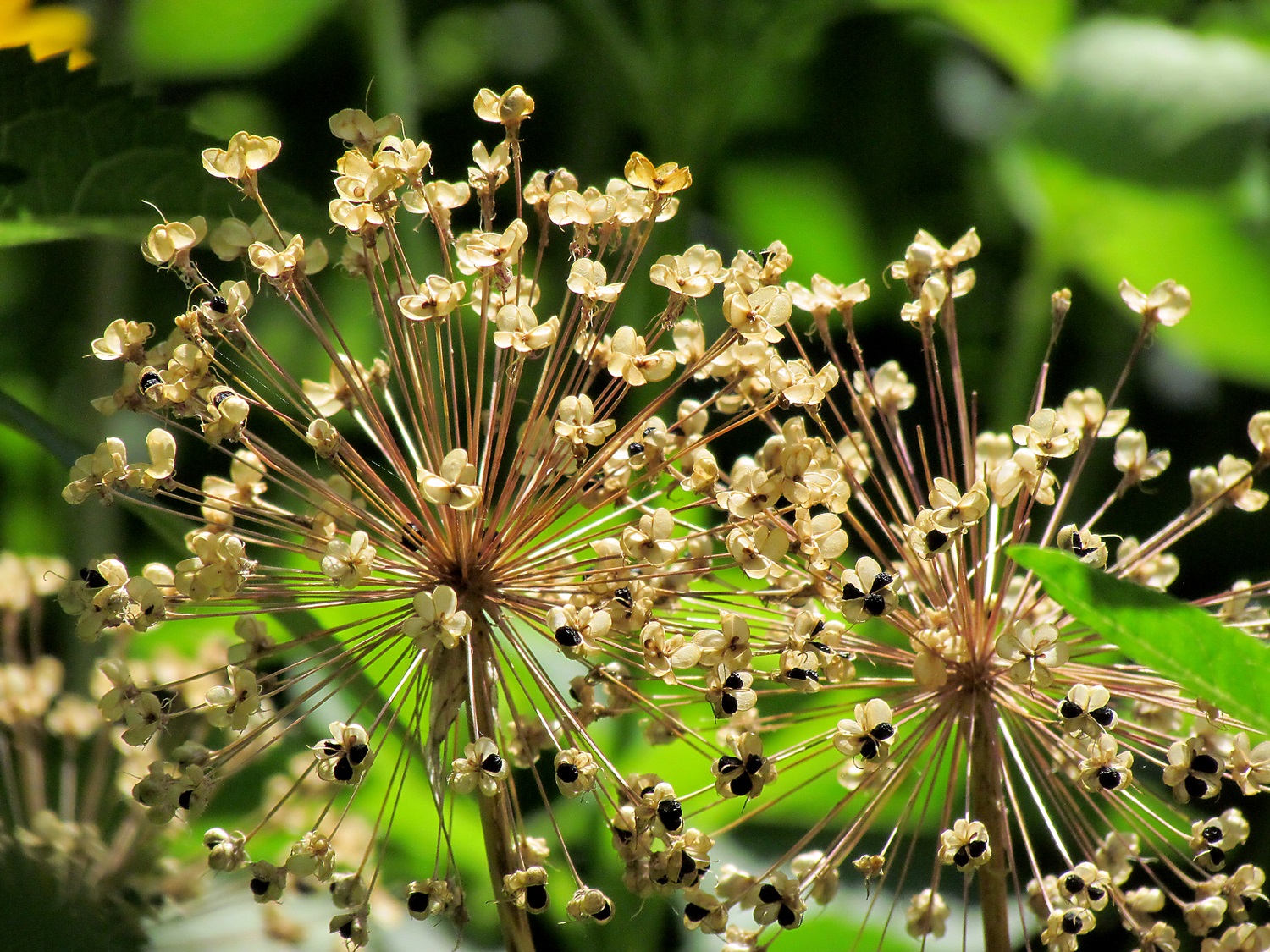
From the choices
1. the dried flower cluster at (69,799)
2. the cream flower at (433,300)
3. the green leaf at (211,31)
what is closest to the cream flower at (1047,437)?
the cream flower at (433,300)

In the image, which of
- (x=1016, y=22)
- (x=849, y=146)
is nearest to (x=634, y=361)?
(x=1016, y=22)

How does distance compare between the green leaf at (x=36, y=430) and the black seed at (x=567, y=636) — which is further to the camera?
the green leaf at (x=36, y=430)

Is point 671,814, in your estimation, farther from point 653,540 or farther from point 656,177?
point 656,177

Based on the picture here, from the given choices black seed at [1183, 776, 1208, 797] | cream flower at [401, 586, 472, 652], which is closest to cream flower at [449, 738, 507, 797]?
cream flower at [401, 586, 472, 652]

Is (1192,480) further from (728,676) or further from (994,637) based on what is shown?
(728,676)

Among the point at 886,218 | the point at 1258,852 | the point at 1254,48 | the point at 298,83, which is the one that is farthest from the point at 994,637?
the point at 298,83

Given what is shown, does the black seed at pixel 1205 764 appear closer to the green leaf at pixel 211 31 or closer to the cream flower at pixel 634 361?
the cream flower at pixel 634 361
